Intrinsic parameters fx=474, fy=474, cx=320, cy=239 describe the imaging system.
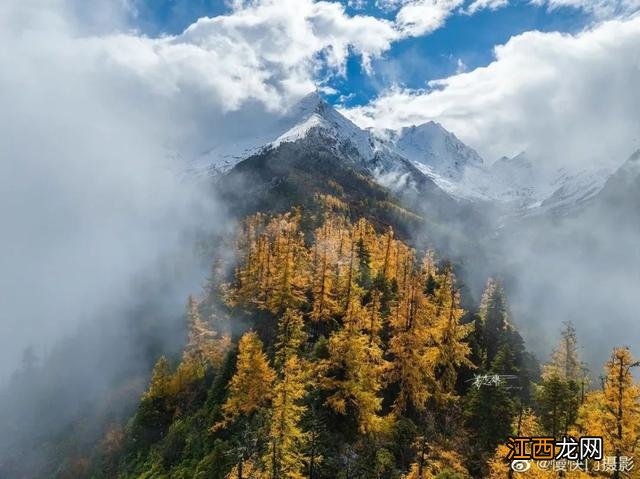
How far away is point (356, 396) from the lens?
4594 cm

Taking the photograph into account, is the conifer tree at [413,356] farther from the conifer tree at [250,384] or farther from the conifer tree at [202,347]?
the conifer tree at [202,347]

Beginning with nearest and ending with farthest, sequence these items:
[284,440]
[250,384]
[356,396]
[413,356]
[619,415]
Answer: [619,415]
[284,440]
[356,396]
[413,356]
[250,384]

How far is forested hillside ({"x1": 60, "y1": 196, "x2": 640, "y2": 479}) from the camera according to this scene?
38.4 meters

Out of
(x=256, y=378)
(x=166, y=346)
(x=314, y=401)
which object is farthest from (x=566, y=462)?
(x=166, y=346)

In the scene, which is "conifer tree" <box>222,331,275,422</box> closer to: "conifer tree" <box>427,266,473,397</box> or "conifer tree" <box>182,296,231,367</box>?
"conifer tree" <box>427,266,473,397</box>

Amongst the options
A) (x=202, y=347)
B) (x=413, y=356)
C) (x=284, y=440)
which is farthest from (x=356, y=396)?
(x=202, y=347)

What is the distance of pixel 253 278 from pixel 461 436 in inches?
1840

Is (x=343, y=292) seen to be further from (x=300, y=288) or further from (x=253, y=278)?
(x=253, y=278)

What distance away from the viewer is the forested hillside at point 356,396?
38438 millimetres

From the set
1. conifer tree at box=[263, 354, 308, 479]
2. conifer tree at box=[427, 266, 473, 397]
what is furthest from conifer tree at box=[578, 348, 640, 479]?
conifer tree at box=[427, 266, 473, 397]

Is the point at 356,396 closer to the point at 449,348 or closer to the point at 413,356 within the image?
the point at 413,356

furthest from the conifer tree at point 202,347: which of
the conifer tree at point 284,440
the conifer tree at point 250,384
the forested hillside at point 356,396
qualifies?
the conifer tree at point 284,440

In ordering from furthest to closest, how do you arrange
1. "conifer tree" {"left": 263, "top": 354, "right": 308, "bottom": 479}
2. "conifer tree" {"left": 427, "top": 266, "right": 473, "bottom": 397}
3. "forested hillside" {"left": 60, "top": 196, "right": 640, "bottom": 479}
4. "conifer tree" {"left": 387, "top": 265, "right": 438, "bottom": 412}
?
1. "conifer tree" {"left": 427, "top": 266, "right": 473, "bottom": 397}
2. "conifer tree" {"left": 387, "top": 265, "right": 438, "bottom": 412}
3. "forested hillside" {"left": 60, "top": 196, "right": 640, "bottom": 479}
4. "conifer tree" {"left": 263, "top": 354, "right": 308, "bottom": 479}

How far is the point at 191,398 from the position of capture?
69188 mm
